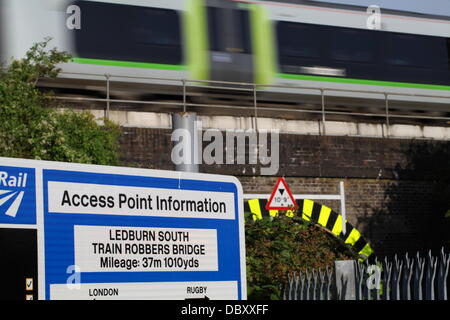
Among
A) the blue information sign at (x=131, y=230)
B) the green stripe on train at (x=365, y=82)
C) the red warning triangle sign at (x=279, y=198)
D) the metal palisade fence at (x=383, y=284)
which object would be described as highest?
the green stripe on train at (x=365, y=82)

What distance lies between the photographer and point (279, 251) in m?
14.5

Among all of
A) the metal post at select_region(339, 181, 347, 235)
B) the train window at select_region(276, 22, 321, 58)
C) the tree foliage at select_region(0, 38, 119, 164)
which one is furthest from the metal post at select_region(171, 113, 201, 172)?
the train window at select_region(276, 22, 321, 58)

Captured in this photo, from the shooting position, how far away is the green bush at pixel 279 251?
13.8 metres

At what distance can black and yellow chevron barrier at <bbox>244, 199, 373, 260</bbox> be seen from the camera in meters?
16.3

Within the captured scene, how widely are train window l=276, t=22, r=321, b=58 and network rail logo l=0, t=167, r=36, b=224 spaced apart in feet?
59.3

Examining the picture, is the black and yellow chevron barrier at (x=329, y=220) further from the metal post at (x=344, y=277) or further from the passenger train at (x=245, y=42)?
the metal post at (x=344, y=277)

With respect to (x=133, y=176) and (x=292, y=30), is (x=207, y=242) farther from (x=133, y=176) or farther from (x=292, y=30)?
(x=292, y=30)

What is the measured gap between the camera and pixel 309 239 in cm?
1526

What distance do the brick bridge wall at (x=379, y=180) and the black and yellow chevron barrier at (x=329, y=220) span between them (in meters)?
0.20

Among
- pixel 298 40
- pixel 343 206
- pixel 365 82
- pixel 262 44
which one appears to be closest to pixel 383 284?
pixel 343 206

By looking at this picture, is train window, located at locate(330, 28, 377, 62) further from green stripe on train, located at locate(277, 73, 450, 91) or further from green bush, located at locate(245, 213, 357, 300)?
green bush, located at locate(245, 213, 357, 300)

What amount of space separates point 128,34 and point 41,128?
6911mm

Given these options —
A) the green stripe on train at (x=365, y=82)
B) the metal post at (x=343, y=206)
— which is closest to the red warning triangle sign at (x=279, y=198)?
the metal post at (x=343, y=206)
